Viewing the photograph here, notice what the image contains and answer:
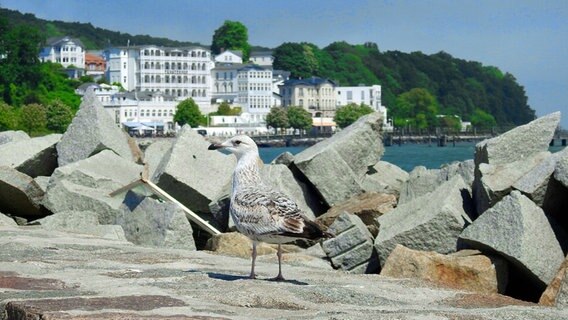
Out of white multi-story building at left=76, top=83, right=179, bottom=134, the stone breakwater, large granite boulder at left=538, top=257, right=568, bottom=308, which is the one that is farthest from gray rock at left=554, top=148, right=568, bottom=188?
white multi-story building at left=76, top=83, right=179, bottom=134

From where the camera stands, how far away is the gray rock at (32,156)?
19094 millimetres

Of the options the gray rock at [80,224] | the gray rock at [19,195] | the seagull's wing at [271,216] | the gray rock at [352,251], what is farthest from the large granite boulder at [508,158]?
the gray rock at [19,195]

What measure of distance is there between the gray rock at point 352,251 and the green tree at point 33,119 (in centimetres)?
10770

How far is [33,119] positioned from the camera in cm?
12181

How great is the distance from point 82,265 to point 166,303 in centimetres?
249

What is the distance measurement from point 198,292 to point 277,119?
180 metres

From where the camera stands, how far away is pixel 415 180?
17922 mm

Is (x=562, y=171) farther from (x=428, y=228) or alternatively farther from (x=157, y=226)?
(x=157, y=226)

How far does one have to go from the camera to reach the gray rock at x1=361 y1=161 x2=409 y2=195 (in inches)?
748

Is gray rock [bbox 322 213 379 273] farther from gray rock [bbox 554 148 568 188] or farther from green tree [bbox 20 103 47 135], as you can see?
green tree [bbox 20 103 47 135]

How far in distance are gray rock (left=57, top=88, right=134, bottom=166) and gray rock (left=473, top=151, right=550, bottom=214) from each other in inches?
268

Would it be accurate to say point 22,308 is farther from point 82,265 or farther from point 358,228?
point 358,228

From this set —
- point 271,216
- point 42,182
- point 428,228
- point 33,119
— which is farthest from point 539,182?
point 33,119

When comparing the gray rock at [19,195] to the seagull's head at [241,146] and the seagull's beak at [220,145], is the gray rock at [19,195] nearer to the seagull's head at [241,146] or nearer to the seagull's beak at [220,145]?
the seagull's beak at [220,145]
